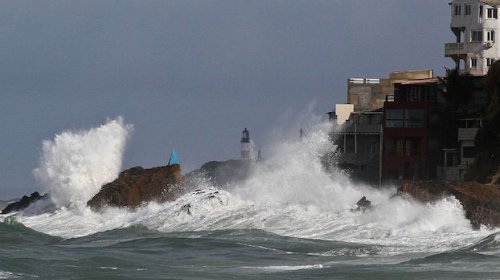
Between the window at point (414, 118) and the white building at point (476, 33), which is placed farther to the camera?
the white building at point (476, 33)

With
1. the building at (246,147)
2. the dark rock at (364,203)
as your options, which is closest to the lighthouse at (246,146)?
the building at (246,147)

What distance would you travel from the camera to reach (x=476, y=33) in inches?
2805

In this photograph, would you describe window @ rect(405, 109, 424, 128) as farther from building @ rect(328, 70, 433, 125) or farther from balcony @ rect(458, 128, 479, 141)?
building @ rect(328, 70, 433, 125)

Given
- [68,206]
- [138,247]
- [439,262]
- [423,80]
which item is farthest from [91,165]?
[439,262]

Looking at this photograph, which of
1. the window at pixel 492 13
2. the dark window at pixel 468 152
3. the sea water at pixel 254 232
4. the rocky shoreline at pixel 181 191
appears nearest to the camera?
the sea water at pixel 254 232

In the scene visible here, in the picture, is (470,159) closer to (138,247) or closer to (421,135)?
(421,135)

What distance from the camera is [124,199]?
63812mm

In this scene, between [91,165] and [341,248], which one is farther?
[91,165]

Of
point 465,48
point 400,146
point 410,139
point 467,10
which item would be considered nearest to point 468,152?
point 410,139

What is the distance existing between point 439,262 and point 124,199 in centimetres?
2586

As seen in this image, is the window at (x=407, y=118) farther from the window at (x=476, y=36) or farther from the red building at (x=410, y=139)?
the window at (x=476, y=36)

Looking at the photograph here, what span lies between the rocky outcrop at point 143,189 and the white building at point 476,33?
1411 centimetres

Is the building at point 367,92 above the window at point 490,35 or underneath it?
underneath

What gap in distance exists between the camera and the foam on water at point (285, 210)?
50469mm
